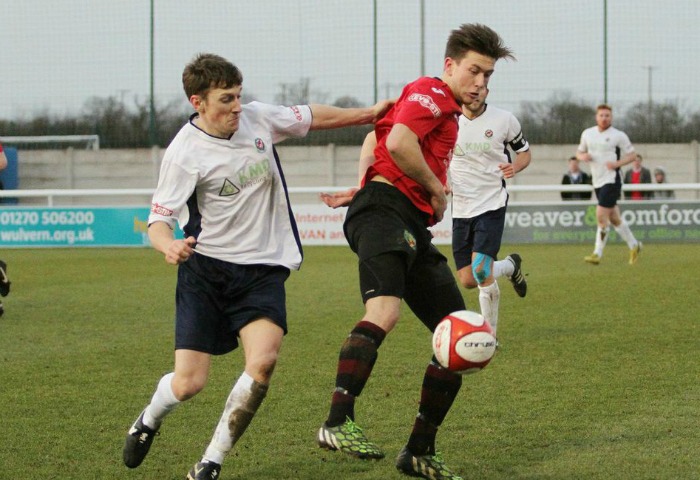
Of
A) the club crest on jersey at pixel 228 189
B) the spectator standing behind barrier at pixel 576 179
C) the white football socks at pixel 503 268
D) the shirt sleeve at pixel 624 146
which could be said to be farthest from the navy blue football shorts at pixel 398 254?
the spectator standing behind barrier at pixel 576 179

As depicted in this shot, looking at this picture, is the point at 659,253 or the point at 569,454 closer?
the point at 569,454

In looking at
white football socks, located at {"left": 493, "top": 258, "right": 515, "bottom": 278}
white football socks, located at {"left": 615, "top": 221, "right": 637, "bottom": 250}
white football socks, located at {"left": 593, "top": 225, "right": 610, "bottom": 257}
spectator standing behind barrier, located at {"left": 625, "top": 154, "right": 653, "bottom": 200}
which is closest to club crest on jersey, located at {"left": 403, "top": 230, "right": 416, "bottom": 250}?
white football socks, located at {"left": 493, "top": 258, "right": 515, "bottom": 278}

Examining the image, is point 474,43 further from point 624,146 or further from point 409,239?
point 624,146

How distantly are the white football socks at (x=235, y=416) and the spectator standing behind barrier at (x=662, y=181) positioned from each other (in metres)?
19.6

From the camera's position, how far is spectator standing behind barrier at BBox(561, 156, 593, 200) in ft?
76.1

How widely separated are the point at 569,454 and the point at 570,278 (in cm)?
967

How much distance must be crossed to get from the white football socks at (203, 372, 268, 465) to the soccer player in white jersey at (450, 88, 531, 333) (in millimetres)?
4352

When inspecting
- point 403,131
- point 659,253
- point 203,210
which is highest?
point 403,131

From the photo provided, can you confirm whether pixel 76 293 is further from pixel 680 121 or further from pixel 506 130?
pixel 680 121

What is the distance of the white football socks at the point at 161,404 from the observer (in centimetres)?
509

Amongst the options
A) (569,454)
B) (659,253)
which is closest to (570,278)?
(659,253)

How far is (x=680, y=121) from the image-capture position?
25797 mm

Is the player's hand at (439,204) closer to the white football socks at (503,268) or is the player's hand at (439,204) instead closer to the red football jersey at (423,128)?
the red football jersey at (423,128)

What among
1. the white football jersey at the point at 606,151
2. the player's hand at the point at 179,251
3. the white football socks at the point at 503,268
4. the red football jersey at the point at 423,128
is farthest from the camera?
the white football jersey at the point at 606,151
